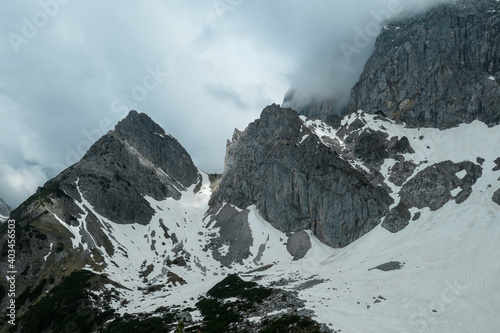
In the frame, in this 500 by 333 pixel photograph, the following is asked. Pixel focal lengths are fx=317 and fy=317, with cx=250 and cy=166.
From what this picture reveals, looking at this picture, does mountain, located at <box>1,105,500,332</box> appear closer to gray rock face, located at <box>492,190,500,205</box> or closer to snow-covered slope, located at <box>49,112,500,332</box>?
snow-covered slope, located at <box>49,112,500,332</box>

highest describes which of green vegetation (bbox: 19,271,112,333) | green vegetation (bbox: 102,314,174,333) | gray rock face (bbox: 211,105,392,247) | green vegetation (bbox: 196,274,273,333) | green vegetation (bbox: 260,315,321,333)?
gray rock face (bbox: 211,105,392,247)

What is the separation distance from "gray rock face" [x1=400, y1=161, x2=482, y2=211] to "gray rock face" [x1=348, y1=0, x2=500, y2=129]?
32934 millimetres

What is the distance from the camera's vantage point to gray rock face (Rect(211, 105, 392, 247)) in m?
114

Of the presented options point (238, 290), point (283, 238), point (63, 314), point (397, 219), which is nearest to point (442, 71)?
point (397, 219)

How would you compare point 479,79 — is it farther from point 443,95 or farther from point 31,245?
point 31,245

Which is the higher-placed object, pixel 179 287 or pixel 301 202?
pixel 301 202

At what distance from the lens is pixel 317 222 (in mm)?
121812

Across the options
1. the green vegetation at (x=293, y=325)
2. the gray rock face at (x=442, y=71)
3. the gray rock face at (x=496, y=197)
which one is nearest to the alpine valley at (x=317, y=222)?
the green vegetation at (x=293, y=325)

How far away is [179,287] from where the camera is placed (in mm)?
93188

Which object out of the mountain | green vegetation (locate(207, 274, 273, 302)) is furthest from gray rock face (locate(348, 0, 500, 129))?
green vegetation (locate(207, 274, 273, 302))

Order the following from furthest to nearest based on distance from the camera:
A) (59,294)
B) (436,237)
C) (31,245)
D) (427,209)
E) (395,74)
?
(395,74)
(427,209)
(31,245)
(436,237)
(59,294)

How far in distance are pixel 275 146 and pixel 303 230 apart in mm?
44742

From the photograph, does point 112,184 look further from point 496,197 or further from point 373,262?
point 496,197

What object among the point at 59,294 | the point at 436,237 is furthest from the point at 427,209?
the point at 59,294
